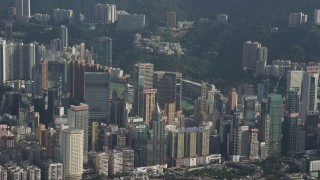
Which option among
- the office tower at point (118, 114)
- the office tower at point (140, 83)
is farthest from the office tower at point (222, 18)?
the office tower at point (118, 114)

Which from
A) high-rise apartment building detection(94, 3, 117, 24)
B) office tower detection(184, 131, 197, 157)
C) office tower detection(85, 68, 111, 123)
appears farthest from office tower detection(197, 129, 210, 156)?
high-rise apartment building detection(94, 3, 117, 24)

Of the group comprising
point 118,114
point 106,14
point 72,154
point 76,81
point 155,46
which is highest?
point 106,14

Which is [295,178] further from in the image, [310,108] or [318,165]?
[310,108]

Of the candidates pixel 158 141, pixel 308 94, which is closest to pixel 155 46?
pixel 308 94

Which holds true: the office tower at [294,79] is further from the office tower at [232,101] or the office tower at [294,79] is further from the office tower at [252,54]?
the office tower at [252,54]

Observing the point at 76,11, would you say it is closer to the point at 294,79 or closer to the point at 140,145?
the point at 294,79

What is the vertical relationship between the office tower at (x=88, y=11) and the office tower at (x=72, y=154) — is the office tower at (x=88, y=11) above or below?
above

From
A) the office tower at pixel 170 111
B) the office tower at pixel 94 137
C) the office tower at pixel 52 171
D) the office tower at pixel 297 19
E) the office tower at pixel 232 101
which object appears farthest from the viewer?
the office tower at pixel 297 19
